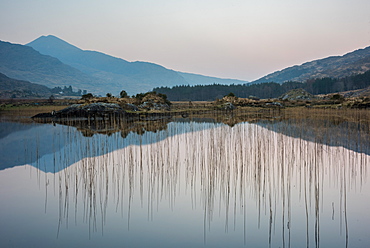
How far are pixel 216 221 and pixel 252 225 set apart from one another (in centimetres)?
83

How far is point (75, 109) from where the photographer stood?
117 feet

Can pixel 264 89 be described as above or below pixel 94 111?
above

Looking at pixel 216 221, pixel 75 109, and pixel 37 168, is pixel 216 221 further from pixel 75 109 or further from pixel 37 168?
pixel 75 109

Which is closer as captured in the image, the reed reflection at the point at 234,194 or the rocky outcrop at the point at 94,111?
the reed reflection at the point at 234,194

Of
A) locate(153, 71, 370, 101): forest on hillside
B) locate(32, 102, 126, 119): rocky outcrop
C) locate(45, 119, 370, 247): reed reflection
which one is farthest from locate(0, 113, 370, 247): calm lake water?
locate(153, 71, 370, 101): forest on hillside

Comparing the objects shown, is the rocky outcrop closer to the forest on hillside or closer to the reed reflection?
the reed reflection

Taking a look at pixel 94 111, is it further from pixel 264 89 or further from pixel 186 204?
pixel 264 89

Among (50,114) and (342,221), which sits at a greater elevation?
(50,114)

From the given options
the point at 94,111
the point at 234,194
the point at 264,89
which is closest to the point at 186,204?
the point at 234,194

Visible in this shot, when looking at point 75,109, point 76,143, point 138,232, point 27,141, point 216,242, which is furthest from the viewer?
point 75,109

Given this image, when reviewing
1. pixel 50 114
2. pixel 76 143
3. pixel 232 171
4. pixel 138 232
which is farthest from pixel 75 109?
pixel 138 232

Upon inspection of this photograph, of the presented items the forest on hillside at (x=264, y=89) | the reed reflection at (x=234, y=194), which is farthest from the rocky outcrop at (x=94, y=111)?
the forest on hillside at (x=264, y=89)


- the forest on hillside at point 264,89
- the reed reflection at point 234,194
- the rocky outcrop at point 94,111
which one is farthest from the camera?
the forest on hillside at point 264,89

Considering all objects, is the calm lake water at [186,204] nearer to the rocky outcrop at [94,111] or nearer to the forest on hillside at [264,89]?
the rocky outcrop at [94,111]
